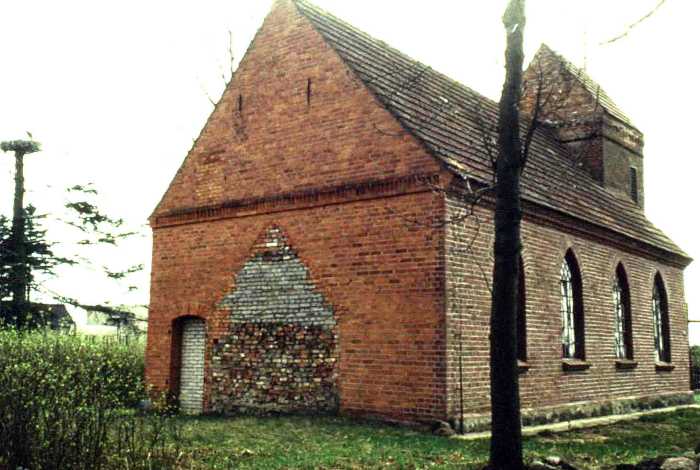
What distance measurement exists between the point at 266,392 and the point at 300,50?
6.77 meters

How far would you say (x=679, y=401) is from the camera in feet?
69.2

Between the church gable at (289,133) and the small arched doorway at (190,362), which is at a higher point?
the church gable at (289,133)

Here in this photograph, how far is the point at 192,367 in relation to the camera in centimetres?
1580

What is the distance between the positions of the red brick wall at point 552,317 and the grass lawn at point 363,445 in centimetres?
146

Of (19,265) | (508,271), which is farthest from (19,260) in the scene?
(508,271)

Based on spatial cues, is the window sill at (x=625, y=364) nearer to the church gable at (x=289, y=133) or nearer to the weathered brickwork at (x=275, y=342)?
the weathered brickwork at (x=275, y=342)

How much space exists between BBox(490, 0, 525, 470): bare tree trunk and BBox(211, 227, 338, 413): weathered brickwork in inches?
222

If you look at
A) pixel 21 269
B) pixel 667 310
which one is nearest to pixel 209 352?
pixel 667 310

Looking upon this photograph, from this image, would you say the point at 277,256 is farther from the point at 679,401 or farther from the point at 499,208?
the point at 679,401

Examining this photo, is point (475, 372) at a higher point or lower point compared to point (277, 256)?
lower

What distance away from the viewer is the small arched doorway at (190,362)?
51.0ft

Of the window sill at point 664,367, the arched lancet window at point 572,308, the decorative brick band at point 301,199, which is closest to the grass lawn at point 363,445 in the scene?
the arched lancet window at point 572,308

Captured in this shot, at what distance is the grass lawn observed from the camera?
893 centimetres

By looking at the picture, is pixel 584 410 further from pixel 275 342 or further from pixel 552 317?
pixel 275 342
